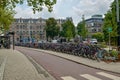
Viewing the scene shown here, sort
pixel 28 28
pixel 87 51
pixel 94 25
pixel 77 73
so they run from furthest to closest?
pixel 28 28, pixel 94 25, pixel 87 51, pixel 77 73

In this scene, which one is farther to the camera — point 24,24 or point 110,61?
point 24,24

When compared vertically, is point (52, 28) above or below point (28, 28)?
below

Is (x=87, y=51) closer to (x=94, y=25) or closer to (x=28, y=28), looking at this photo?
(x=94, y=25)

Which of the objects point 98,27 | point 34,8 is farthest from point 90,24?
point 34,8

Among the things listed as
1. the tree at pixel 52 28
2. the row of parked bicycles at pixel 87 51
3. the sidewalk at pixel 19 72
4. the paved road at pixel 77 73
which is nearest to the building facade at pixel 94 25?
the tree at pixel 52 28

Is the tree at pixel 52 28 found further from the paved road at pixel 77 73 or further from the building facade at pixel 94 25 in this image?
the paved road at pixel 77 73

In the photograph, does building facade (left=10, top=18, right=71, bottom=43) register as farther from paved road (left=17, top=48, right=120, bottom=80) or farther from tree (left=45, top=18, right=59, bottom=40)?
paved road (left=17, top=48, right=120, bottom=80)

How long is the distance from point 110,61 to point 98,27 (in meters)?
127

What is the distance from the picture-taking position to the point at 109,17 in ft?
190

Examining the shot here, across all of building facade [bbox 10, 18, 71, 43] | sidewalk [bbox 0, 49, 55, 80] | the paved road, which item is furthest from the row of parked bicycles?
building facade [bbox 10, 18, 71, 43]

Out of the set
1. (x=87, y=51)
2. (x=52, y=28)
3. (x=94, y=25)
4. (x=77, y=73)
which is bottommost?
(x=77, y=73)

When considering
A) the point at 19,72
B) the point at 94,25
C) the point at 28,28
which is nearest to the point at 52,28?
the point at 94,25

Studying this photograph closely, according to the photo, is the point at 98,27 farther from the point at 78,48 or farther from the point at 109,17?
the point at 78,48

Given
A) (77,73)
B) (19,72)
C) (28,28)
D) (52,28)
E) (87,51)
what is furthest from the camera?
(28,28)
